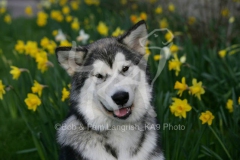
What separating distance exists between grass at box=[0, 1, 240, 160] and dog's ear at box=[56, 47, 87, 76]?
0.57 meters

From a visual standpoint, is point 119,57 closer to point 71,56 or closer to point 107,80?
point 107,80

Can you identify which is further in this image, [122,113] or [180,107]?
[180,107]

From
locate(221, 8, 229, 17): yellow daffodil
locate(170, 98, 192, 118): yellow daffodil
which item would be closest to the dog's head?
locate(170, 98, 192, 118): yellow daffodil

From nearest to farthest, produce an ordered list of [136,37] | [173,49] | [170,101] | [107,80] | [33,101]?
[107,80] < [136,37] < [33,101] < [170,101] < [173,49]

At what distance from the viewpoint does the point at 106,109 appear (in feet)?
9.30

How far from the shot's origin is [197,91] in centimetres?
328

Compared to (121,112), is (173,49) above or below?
above

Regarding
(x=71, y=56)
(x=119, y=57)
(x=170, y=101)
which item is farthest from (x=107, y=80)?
(x=170, y=101)

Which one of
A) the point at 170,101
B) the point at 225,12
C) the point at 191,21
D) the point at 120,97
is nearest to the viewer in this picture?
the point at 120,97

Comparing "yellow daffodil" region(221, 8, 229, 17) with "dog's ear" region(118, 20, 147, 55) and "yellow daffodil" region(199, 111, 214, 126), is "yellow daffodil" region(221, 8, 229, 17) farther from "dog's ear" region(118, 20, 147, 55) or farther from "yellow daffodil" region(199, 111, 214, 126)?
"yellow daffodil" region(199, 111, 214, 126)

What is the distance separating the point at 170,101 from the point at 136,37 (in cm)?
91

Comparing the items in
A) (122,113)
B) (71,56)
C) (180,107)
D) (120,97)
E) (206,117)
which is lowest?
(206,117)

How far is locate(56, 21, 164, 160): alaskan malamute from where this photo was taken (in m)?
2.79

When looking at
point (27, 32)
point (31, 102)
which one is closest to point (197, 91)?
point (31, 102)
